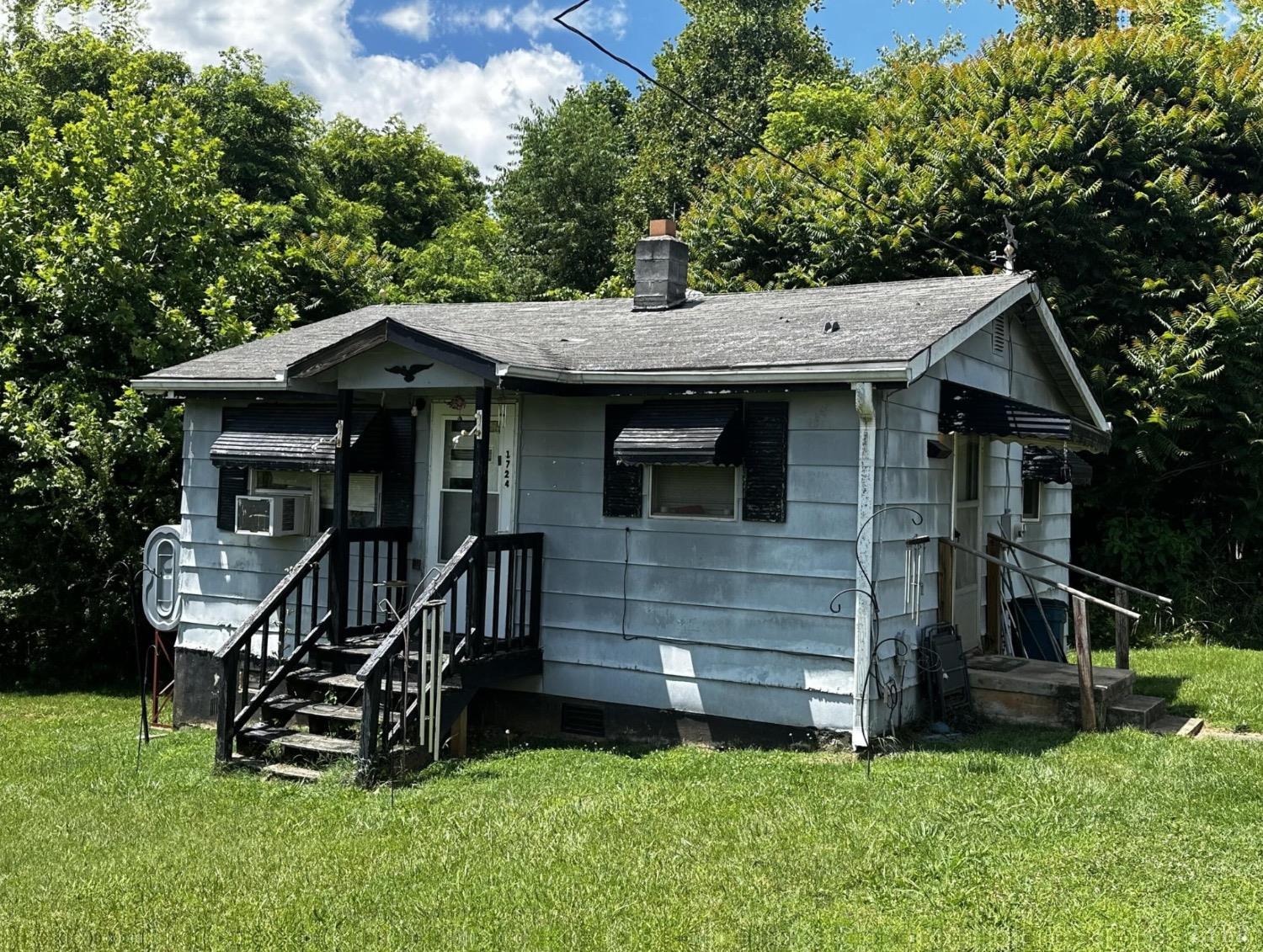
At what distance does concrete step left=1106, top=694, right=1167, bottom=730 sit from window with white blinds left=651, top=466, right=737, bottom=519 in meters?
3.31

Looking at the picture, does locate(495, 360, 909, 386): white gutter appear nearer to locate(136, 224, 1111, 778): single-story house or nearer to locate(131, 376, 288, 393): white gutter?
locate(136, 224, 1111, 778): single-story house

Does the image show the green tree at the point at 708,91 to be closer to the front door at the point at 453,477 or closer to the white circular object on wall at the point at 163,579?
the white circular object on wall at the point at 163,579

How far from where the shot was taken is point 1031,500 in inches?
498

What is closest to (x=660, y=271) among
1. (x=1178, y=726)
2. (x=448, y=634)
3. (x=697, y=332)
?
(x=697, y=332)

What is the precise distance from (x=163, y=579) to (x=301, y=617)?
2.38 m

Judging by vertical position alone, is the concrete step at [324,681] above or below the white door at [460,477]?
below

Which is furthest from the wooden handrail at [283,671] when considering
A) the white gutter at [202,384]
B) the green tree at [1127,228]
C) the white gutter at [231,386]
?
the green tree at [1127,228]

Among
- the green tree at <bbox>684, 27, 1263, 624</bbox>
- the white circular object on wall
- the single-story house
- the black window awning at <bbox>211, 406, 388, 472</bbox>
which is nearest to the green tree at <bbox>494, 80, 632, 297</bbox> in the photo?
the green tree at <bbox>684, 27, 1263, 624</bbox>

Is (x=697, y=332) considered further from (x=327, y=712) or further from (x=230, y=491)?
(x=230, y=491)

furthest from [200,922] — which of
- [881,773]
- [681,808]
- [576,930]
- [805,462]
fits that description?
[805,462]

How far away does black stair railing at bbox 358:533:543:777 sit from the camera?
7594mm

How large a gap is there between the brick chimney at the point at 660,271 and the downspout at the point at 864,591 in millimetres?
3932

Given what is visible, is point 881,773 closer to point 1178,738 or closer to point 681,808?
point 681,808

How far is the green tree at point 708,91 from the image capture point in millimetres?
28578
